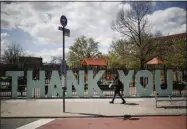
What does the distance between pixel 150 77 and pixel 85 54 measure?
4453 cm

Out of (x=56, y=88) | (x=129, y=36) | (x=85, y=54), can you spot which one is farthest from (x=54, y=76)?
(x=85, y=54)

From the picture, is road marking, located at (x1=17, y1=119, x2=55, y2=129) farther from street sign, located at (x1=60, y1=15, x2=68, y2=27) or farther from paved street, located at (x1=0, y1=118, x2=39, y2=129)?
street sign, located at (x1=60, y1=15, x2=68, y2=27)

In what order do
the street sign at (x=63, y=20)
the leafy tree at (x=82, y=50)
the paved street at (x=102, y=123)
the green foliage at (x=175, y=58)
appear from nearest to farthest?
the paved street at (x=102, y=123), the street sign at (x=63, y=20), the green foliage at (x=175, y=58), the leafy tree at (x=82, y=50)

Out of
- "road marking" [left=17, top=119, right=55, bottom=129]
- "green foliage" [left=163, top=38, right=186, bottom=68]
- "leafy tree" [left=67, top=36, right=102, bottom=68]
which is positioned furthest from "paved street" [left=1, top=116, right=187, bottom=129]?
"leafy tree" [left=67, top=36, right=102, bottom=68]

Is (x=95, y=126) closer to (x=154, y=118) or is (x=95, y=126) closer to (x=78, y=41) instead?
(x=154, y=118)

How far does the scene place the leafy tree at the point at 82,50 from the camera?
6040 centimetres

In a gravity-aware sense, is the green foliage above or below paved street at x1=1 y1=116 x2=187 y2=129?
above

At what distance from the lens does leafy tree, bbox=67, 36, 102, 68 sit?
60.4 metres

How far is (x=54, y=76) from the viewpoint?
17719 mm

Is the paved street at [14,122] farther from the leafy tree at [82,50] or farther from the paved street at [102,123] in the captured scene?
the leafy tree at [82,50]

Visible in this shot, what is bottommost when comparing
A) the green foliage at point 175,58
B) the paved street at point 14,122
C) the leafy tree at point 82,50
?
the paved street at point 14,122

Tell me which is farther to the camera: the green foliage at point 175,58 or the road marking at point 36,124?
the green foliage at point 175,58

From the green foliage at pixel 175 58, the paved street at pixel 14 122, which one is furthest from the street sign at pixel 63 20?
the green foliage at pixel 175 58

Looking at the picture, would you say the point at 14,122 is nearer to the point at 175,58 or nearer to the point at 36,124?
the point at 36,124
